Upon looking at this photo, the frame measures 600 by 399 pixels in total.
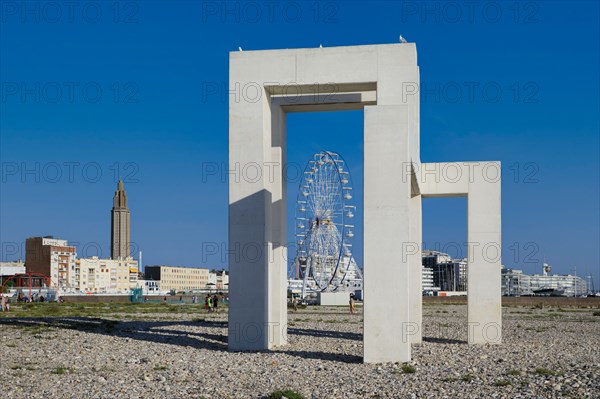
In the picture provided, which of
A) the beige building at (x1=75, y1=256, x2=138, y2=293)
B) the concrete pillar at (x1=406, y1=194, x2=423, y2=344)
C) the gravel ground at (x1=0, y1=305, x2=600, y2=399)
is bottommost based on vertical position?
the beige building at (x1=75, y1=256, x2=138, y2=293)

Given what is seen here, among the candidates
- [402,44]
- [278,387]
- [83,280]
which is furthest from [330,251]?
[83,280]

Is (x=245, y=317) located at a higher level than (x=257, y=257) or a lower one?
lower

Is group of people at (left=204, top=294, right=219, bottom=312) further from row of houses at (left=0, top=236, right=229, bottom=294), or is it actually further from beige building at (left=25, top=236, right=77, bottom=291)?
beige building at (left=25, top=236, right=77, bottom=291)

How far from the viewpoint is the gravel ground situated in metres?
14.3

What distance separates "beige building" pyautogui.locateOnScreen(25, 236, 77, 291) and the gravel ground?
14512 centimetres

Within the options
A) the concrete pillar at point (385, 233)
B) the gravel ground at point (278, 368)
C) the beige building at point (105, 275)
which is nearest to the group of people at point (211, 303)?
the gravel ground at point (278, 368)

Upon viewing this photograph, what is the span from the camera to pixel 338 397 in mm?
13633

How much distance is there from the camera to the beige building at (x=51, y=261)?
547 feet

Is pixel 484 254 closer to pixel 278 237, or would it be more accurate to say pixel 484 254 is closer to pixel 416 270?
pixel 416 270

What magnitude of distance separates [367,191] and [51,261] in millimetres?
157694

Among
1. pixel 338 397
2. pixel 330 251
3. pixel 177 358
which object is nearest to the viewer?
pixel 338 397

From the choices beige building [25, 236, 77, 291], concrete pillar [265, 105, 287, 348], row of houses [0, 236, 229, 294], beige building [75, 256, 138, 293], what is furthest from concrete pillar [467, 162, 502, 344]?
beige building [75, 256, 138, 293]

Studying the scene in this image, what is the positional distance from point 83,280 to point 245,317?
16137 cm

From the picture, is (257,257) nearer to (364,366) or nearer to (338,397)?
(364,366)
